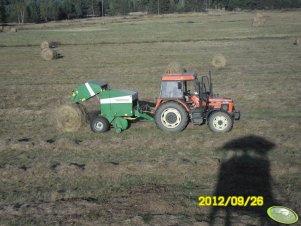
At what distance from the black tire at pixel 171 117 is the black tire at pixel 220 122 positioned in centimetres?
78

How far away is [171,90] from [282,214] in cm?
573

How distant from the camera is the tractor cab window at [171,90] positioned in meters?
12.0

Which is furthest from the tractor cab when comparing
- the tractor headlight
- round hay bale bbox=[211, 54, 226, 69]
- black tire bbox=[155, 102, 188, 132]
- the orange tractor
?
round hay bale bbox=[211, 54, 226, 69]

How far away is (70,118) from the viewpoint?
1270cm

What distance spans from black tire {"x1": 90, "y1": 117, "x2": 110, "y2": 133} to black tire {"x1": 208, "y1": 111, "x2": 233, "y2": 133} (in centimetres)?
325

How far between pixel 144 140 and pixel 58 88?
10217 millimetres

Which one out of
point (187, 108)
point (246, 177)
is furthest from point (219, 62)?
point (246, 177)

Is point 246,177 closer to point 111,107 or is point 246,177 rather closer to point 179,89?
point 179,89

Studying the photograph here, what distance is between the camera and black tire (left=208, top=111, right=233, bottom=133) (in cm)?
1184

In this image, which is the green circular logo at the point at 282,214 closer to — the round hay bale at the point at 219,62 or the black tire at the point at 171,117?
the black tire at the point at 171,117

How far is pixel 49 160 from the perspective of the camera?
10.4 meters

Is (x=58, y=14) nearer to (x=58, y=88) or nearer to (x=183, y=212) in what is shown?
(x=58, y=88)

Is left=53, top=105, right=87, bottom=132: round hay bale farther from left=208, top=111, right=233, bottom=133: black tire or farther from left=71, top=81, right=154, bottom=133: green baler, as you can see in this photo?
left=208, top=111, right=233, bottom=133: black tire

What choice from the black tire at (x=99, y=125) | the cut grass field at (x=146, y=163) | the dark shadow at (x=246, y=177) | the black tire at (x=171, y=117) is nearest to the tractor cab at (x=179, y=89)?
the black tire at (x=171, y=117)
